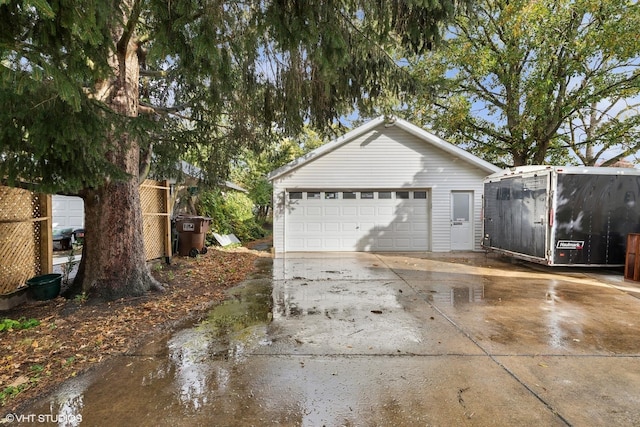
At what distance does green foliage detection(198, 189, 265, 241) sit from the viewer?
1461 centimetres

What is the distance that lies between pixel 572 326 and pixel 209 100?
7.22m

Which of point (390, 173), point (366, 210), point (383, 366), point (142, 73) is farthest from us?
point (366, 210)

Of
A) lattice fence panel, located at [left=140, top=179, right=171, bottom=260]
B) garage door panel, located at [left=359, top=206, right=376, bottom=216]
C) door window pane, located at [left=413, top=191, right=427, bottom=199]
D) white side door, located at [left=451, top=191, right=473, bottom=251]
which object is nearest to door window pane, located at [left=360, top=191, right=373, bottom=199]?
garage door panel, located at [left=359, top=206, right=376, bottom=216]

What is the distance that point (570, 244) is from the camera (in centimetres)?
811

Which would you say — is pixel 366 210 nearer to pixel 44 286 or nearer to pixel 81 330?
pixel 44 286

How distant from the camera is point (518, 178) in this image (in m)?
→ 9.20

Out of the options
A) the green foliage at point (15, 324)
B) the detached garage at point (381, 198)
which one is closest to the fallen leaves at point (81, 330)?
the green foliage at point (15, 324)

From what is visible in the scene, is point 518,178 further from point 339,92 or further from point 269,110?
point 269,110

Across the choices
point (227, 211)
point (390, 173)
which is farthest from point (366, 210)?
point (227, 211)

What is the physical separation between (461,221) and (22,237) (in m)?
12.0

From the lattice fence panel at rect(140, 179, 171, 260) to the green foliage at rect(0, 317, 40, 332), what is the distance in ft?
13.2

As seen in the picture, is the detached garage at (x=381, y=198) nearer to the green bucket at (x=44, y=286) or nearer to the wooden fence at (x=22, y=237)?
the wooden fence at (x=22, y=237)

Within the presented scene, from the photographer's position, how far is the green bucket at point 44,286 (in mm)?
5414

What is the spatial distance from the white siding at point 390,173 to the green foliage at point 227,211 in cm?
355
